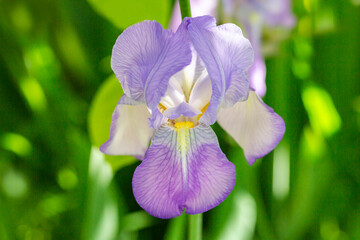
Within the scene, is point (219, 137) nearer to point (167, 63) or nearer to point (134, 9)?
point (134, 9)

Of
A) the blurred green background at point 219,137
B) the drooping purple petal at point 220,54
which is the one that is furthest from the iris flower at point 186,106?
the blurred green background at point 219,137

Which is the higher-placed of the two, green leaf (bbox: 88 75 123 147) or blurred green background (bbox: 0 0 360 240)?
green leaf (bbox: 88 75 123 147)

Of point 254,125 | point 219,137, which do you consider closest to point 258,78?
point 254,125

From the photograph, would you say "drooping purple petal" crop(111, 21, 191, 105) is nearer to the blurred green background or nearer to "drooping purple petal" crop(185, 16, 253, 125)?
"drooping purple petal" crop(185, 16, 253, 125)

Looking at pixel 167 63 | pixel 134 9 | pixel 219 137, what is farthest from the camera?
pixel 219 137

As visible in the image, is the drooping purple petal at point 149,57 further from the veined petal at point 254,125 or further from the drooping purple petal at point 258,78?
the drooping purple petal at point 258,78

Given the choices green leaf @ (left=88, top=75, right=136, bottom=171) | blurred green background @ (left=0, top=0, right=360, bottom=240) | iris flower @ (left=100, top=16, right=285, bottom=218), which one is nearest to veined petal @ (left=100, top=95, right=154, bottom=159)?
iris flower @ (left=100, top=16, right=285, bottom=218)
